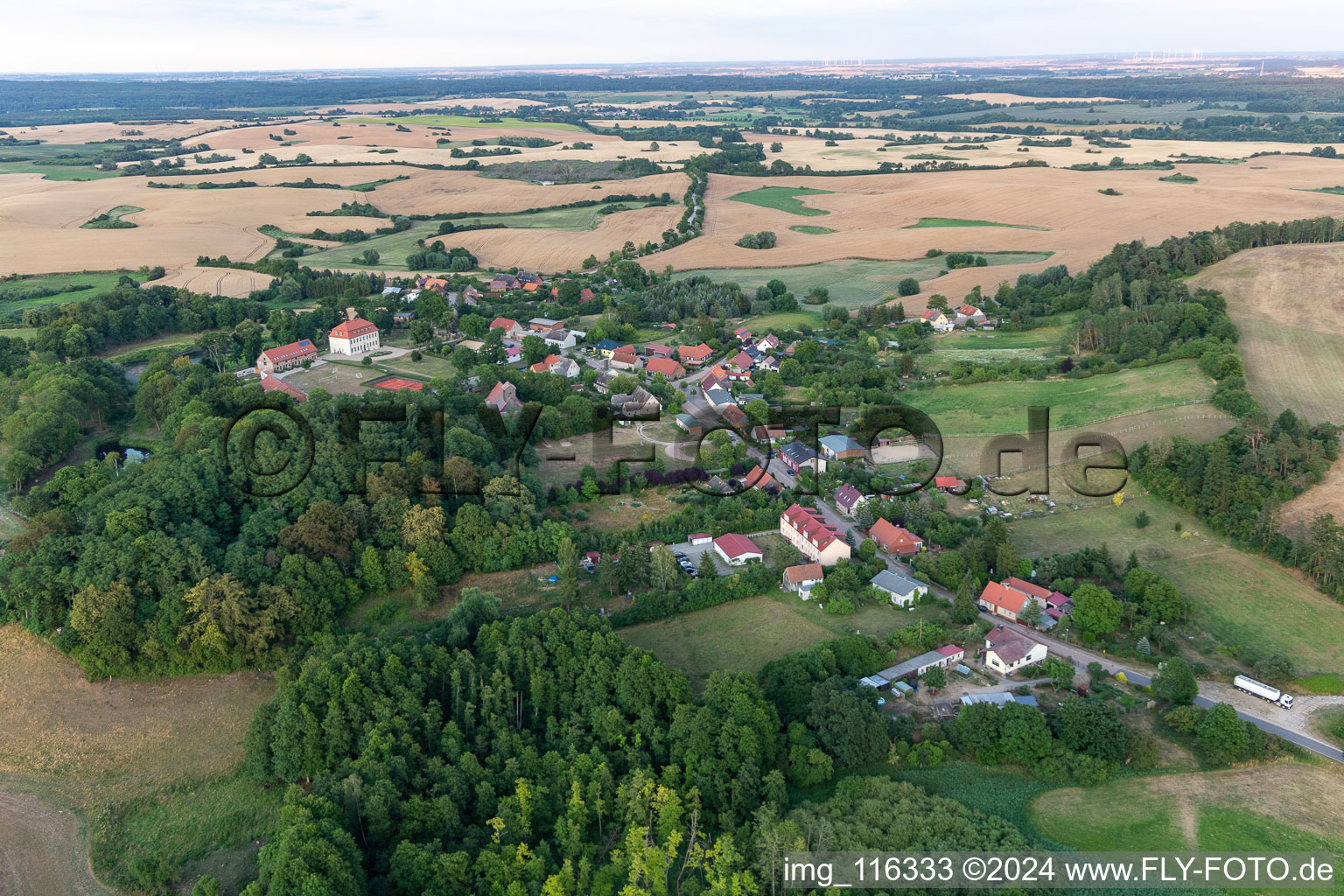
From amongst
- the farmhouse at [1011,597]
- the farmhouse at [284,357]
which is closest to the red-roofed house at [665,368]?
the farmhouse at [284,357]

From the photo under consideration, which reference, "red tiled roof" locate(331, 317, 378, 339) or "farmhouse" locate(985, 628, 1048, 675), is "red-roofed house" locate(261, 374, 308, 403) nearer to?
"red tiled roof" locate(331, 317, 378, 339)

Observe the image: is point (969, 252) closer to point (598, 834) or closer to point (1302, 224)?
point (1302, 224)

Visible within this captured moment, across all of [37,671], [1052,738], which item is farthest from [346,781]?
[1052,738]

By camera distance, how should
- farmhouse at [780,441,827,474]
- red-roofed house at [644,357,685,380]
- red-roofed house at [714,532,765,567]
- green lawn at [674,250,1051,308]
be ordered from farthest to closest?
green lawn at [674,250,1051,308] → red-roofed house at [644,357,685,380] → farmhouse at [780,441,827,474] → red-roofed house at [714,532,765,567]

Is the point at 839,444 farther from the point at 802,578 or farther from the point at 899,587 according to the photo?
the point at 899,587

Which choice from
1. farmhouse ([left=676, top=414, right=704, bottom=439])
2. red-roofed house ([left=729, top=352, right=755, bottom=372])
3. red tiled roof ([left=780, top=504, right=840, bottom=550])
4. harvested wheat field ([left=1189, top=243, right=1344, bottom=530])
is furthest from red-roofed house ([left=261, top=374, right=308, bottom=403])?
harvested wheat field ([left=1189, top=243, right=1344, bottom=530])

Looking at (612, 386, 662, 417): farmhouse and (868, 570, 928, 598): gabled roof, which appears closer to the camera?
(868, 570, 928, 598): gabled roof

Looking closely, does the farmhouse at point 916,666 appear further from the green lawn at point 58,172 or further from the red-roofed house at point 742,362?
the green lawn at point 58,172
